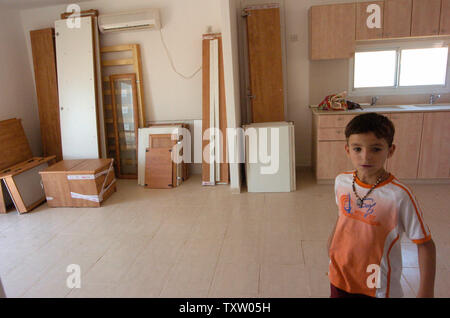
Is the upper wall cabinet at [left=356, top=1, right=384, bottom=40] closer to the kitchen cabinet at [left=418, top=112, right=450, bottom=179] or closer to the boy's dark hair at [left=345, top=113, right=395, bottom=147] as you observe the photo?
the kitchen cabinet at [left=418, top=112, right=450, bottom=179]

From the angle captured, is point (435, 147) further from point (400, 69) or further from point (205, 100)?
point (205, 100)

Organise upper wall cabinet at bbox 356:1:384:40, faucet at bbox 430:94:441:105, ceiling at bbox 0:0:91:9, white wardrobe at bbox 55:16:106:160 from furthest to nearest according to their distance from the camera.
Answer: white wardrobe at bbox 55:16:106:160
ceiling at bbox 0:0:91:9
faucet at bbox 430:94:441:105
upper wall cabinet at bbox 356:1:384:40

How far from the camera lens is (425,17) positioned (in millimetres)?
3920

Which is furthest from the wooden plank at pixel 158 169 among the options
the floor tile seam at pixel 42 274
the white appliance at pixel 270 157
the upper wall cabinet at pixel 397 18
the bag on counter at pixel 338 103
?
the upper wall cabinet at pixel 397 18

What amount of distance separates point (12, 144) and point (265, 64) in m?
3.52

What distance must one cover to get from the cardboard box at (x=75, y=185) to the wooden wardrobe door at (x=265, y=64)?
2.23 m

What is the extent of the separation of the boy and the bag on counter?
3.00 meters

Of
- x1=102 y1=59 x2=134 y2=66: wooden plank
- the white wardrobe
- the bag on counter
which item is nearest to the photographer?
the bag on counter

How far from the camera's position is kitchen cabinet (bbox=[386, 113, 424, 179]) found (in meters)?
3.90

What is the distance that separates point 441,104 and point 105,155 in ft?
15.3

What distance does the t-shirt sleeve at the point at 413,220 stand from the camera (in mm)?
1147

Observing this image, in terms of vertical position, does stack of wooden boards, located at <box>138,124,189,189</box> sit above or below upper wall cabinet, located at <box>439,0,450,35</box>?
below

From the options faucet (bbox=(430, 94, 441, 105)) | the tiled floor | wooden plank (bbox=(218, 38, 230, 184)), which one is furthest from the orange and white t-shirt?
faucet (bbox=(430, 94, 441, 105))

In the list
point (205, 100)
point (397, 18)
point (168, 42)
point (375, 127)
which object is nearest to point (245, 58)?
point (205, 100)
